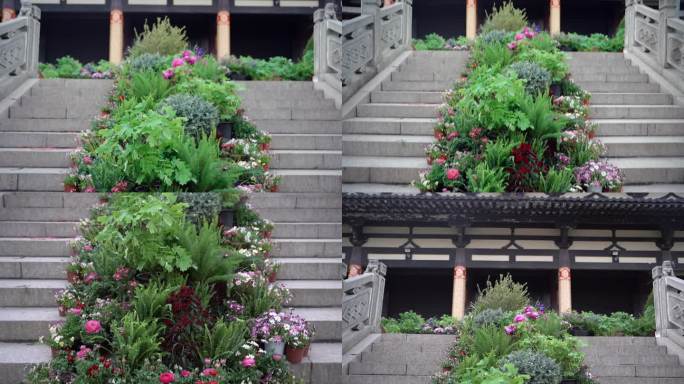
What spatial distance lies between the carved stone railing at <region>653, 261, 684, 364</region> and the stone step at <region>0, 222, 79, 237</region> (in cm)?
733

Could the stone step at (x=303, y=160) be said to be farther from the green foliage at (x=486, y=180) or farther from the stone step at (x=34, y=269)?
the stone step at (x=34, y=269)

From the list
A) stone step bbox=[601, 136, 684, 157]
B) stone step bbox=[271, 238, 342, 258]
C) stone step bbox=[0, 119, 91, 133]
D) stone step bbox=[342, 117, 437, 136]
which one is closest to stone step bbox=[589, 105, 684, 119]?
stone step bbox=[601, 136, 684, 157]

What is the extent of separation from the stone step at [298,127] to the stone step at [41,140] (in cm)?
267

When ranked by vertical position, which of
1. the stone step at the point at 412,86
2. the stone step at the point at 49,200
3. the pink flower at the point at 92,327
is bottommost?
the pink flower at the point at 92,327

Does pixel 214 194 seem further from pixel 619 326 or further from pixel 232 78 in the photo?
pixel 232 78

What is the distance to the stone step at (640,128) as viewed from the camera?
→ 875 inches

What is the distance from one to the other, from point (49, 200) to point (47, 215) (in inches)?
10.8

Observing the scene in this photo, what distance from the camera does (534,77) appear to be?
22234 millimetres

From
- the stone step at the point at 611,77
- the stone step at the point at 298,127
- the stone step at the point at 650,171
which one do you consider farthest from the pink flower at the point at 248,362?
the stone step at the point at 611,77

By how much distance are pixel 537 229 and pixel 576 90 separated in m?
3.77

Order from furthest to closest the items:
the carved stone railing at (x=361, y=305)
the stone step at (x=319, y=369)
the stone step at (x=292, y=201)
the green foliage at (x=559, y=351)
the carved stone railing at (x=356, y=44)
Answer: the carved stone railing at (x=356, y=44) → the stone step at (x=292, y=201) → the carved stone railing at (x=361, y=305) → the green foliage at (x=559, y=351) → the stone step at (x=319, y=369)

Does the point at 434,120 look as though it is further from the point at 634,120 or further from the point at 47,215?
the point at 47,215

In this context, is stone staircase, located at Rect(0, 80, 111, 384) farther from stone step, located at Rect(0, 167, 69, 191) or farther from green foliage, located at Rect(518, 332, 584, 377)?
green foliage, located at Rect(518, 332, 584, 377)

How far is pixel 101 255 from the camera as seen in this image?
14250 millimetres
